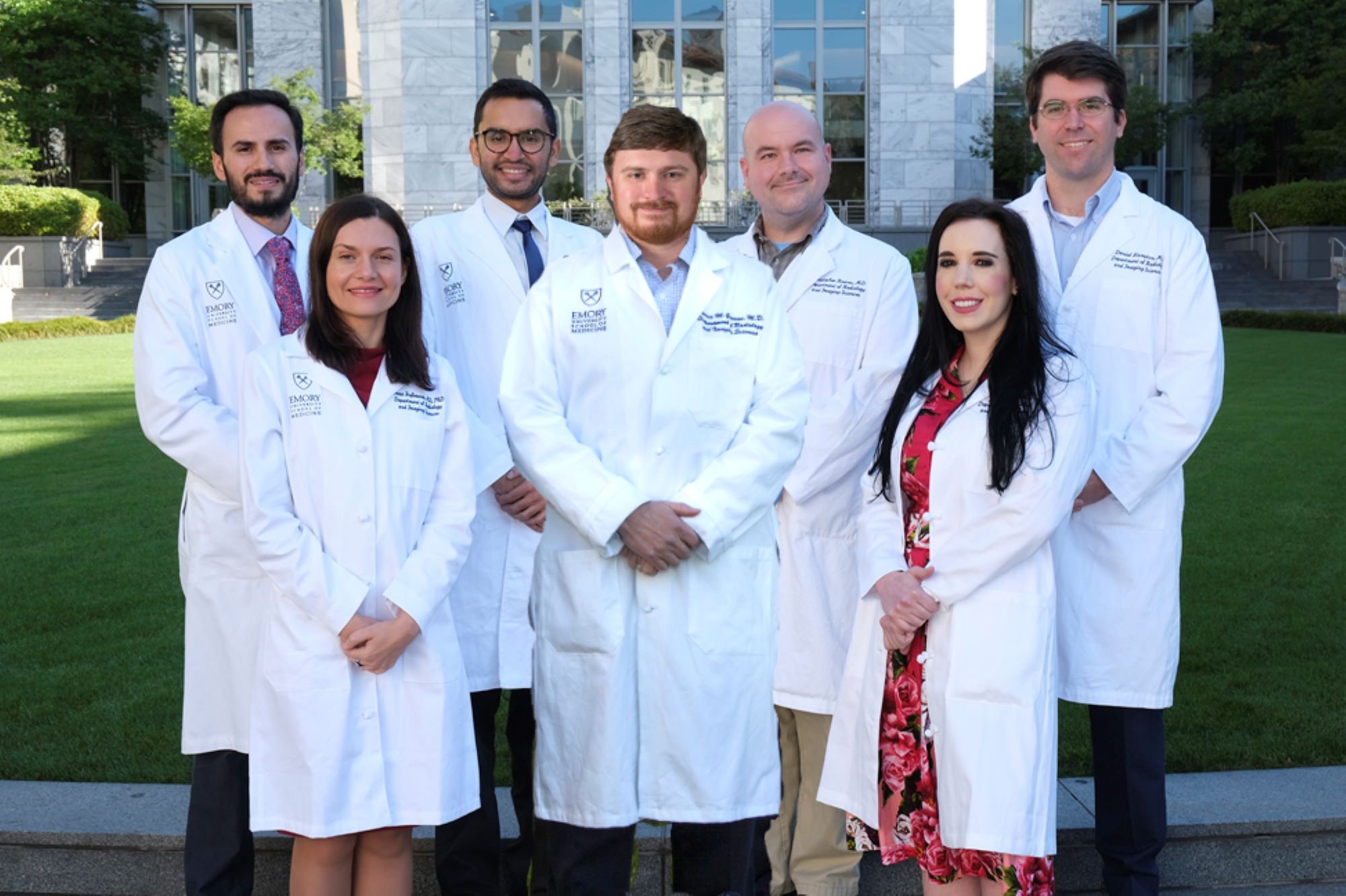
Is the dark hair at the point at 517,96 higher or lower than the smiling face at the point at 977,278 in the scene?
higher

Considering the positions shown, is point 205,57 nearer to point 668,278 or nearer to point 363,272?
point 363,272

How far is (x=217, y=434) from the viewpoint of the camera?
392 centimetres

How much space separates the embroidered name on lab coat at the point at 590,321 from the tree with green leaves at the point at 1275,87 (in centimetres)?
3681

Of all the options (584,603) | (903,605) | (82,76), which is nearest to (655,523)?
(584,603)

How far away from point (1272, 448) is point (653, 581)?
34.5 feet

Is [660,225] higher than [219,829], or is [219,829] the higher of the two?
[660,225]

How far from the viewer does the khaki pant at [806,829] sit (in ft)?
14.3

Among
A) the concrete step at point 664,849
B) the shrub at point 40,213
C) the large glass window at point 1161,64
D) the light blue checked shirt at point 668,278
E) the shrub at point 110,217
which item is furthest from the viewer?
the large glass window at point 1161,64

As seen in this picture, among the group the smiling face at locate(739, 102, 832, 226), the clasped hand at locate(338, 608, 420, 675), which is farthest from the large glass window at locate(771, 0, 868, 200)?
the clasped hand at locate(338, 608, 420, 675)

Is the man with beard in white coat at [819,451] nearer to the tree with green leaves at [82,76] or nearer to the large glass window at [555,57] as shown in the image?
the large glass window at [555,57]

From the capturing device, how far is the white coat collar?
13.6ft

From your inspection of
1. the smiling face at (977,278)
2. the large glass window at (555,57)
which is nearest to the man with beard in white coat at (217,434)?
the smiling face at (977,278)

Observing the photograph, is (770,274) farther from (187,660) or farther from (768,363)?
(187,660)

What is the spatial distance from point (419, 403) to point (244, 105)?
1.35 m
